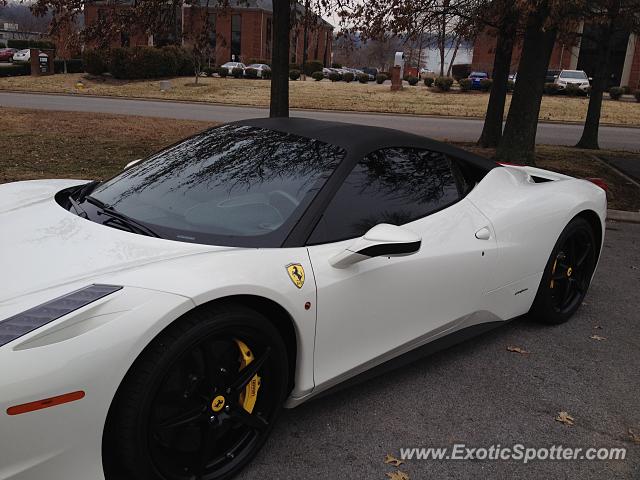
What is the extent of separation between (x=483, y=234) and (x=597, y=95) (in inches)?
533

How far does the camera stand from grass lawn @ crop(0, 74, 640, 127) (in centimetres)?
2650

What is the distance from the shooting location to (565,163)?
11219 mm

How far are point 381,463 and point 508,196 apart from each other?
184cm

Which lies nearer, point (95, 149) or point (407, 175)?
point (407, 175)

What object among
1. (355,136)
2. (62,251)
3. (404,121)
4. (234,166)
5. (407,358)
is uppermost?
(355,136)

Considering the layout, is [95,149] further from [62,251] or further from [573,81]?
[573,81]

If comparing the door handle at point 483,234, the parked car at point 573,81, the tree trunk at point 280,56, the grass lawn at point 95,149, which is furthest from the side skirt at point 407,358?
the parked car at point 573,81

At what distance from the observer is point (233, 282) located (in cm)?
217

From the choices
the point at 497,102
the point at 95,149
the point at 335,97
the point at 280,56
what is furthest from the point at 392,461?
the point at 335,97

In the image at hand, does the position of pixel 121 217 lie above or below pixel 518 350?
above

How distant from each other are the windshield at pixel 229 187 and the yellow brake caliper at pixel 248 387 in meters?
0.44

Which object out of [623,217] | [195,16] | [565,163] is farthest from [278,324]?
[195,16]

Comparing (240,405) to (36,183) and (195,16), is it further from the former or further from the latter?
(195,16)

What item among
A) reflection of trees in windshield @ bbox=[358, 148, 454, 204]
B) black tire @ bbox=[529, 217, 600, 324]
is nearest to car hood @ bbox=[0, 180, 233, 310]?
reflection of trees in windshield @ bbox=[358, 148, 454, 204]
